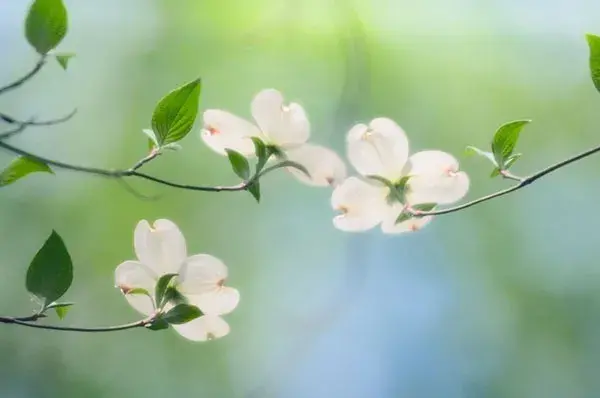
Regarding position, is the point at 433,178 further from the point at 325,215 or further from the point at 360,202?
the point at 325,215

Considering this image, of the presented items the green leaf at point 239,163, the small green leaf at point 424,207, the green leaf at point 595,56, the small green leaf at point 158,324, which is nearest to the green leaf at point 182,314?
the small green leaf at point 158,324

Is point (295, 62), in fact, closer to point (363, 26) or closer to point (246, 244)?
point (363, 26)

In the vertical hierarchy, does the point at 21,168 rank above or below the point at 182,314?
above

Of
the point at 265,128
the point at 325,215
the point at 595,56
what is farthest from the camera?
the point at 325,215

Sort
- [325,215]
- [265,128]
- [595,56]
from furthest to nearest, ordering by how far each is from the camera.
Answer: [325,215] → [265,128] → [595,56]

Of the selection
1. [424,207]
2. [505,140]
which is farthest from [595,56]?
[424,207]

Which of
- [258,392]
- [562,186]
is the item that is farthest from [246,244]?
[562,186]

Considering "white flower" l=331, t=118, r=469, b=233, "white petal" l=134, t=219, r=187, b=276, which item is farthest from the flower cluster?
"white petal" l=134, t=219, r=187, b=276
